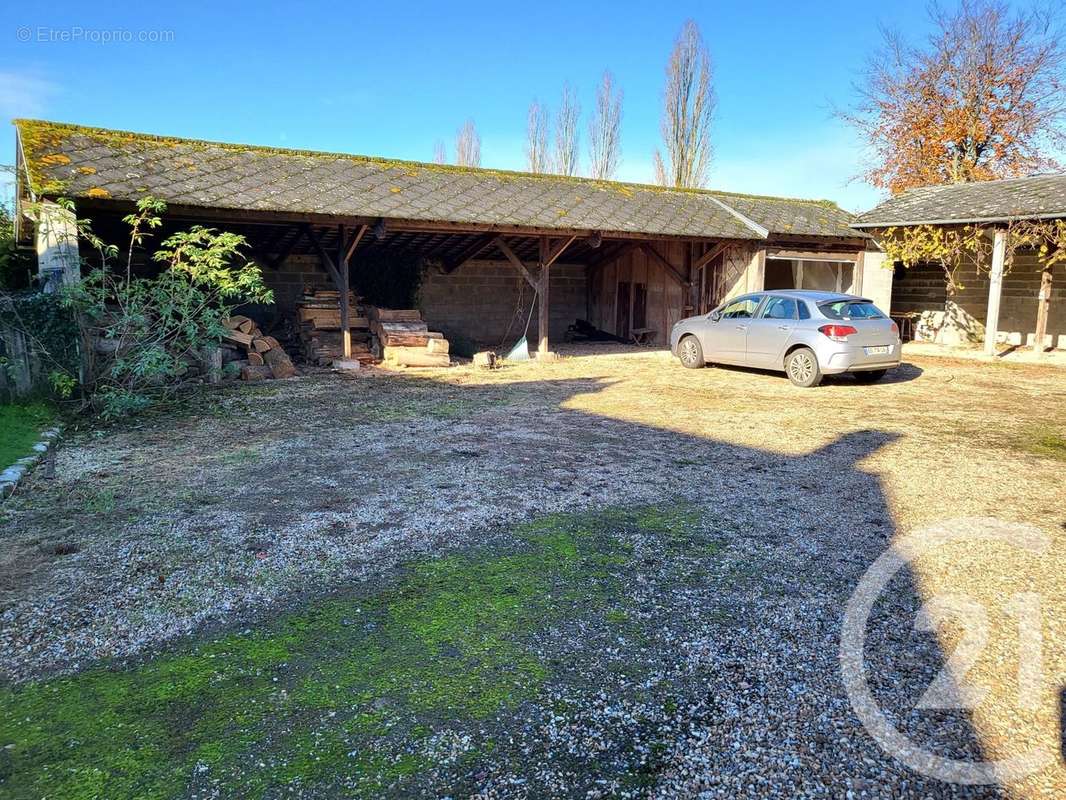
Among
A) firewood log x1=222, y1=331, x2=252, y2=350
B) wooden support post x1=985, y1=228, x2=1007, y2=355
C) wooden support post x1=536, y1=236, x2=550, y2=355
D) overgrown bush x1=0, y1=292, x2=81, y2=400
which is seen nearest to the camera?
overgrown bush x1=0, y1=292, x2=81, y2=400

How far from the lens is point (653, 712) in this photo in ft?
8.66

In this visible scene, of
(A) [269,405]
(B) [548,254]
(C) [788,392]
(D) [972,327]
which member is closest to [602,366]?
(B) [548,254]

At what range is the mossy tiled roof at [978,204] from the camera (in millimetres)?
13562

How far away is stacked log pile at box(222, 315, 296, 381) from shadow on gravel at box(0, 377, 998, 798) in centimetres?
792

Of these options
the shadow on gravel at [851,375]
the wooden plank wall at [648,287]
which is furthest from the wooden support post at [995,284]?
the wooden plank wall at [648,287]

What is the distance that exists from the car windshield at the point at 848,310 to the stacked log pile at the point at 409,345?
6.78m

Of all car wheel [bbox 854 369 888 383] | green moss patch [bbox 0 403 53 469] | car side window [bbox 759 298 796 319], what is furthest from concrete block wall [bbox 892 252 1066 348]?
green moss patch [bbox 0 403 53 469]

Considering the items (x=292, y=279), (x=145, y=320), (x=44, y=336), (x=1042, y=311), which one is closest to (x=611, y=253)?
(x=292, y=279)

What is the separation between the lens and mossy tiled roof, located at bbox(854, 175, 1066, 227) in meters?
13.6

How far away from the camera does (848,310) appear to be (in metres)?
10.7

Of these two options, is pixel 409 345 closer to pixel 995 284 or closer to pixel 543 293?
pixel 543 293

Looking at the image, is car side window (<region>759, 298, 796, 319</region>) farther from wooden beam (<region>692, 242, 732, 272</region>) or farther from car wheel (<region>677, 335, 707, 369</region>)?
wooden beam (<region>692, 242, 732, 272</region>)

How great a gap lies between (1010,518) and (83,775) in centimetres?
549

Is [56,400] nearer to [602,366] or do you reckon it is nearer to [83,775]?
[83,775]
